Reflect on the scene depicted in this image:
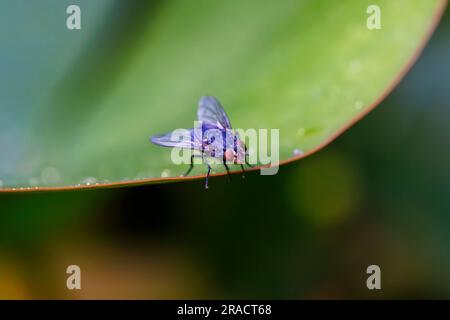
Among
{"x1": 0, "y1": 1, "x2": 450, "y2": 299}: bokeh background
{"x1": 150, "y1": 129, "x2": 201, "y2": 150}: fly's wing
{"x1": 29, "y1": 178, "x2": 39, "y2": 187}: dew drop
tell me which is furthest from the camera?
{"x1": 0, "y1": 1, "x2": 450, "y2": 299}: bokeh background

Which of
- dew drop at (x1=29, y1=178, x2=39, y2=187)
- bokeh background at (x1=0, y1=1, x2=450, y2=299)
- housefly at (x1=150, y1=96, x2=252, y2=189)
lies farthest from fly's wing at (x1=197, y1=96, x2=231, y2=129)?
dew drop at (x1=29, y1=178, x2=39, y2=187)

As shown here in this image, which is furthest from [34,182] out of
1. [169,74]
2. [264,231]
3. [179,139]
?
[264,231]

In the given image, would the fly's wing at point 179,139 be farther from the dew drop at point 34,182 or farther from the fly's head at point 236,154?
the dew drop at point 34,182

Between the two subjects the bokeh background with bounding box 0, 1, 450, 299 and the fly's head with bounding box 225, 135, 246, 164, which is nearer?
the fly's head with bounding box 225, 135, 246, 164

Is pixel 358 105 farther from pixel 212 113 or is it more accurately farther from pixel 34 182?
pixel 34 182

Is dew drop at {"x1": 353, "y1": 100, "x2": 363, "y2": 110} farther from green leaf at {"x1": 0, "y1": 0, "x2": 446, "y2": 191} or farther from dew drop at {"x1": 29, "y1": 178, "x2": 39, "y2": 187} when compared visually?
dew drop at {"x1": 29, "y1": 178, "x2": 39, "y2": 187}

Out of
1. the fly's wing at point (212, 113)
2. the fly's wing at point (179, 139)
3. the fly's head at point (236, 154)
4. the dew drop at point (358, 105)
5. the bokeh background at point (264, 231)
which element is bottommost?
the bokeh background at point (264, 231)

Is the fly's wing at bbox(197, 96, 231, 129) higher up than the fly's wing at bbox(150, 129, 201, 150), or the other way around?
the fly's wing at bbox(197, 96, 231, 129)

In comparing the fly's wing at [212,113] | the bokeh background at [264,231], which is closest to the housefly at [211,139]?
the fly's wing at [212,113]
